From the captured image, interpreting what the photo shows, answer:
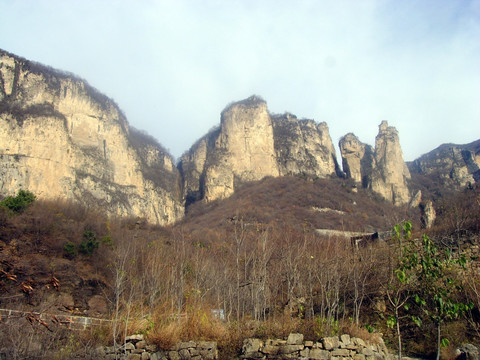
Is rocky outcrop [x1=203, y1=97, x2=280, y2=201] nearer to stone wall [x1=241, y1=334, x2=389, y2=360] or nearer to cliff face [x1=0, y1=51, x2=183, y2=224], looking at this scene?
cliff face [x1=0, y1=51, x2=183, y2=224]

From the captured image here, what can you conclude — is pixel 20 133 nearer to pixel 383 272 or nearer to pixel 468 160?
pixel 383 272

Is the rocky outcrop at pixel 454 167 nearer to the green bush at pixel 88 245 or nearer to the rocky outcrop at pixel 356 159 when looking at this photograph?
the rocky outcrop at pixel 356 159

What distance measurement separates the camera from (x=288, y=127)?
93250 millimetres

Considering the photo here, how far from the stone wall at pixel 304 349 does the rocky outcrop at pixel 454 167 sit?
81791mm

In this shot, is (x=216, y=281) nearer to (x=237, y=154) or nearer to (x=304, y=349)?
(x=304, y=349)

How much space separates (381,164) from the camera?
85938mm

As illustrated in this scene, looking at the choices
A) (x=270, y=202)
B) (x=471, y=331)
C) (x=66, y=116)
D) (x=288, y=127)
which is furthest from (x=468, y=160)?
(x=471, y=331)

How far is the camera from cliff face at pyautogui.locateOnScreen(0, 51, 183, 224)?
58.3m

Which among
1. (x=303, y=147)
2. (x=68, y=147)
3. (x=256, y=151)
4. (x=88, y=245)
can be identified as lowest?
(x=88, y=245)

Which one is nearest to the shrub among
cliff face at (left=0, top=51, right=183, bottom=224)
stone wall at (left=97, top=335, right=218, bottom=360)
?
stone wall at (left=97, top=335, right=218, bottom=360)

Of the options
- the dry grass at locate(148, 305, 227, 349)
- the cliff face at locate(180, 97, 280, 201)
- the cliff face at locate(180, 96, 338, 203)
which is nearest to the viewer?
the dry grass at locate(148, 305, 227, 349)

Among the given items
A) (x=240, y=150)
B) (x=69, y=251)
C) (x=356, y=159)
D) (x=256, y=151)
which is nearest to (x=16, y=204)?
(x=69, y=251)

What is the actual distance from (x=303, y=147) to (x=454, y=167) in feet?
117

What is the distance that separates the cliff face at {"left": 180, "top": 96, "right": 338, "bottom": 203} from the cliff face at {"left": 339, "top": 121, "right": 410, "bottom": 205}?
4179 millimetres
